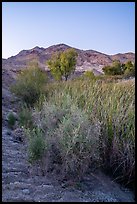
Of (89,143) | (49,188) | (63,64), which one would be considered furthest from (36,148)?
(63,64)

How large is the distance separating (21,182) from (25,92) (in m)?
12.7

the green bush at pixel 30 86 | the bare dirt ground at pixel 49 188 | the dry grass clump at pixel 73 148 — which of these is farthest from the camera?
the green bush at pixel 30 86

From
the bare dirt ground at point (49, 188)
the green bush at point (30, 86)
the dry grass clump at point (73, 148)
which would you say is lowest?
the bare dirt ground at point (49, 188)

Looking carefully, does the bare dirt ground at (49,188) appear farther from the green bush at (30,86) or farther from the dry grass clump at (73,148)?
the green bush at (30,86)

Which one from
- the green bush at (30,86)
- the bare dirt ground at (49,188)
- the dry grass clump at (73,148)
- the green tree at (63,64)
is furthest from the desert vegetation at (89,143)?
the green tree at (63,64)

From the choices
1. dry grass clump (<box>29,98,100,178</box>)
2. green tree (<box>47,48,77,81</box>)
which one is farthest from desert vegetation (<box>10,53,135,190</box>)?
green tree (<box>47,48,77,81</box>)

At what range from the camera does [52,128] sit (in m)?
8.01

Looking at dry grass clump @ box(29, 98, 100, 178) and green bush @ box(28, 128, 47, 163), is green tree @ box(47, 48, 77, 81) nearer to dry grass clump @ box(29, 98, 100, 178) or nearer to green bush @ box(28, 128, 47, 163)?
dry grass clump @ box(29, 98, 100, 178)

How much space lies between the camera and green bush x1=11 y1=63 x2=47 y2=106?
18328 mm

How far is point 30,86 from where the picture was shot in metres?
18.8

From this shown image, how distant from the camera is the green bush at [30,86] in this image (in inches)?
722

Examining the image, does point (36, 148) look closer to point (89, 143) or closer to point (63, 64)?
point (89, 143)

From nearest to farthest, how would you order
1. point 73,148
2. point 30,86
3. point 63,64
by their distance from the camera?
point 73,148
point 30,86
point 63,64

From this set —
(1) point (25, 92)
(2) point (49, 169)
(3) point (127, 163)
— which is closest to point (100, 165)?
(3) point (127, 163)
